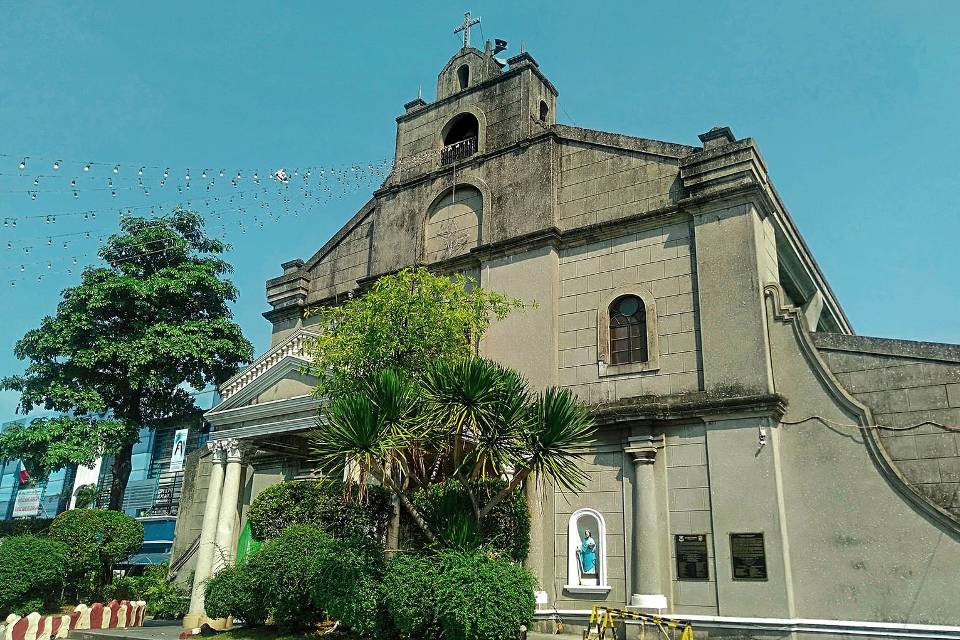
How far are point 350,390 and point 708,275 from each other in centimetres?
779

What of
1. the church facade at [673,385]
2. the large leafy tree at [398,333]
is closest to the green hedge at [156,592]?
the church facade at [673,385]

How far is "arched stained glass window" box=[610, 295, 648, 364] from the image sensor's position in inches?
677

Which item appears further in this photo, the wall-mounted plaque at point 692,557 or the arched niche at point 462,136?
the arched niche at point 462,136

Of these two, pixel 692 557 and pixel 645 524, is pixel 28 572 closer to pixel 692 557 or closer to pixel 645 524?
pixel 645 524

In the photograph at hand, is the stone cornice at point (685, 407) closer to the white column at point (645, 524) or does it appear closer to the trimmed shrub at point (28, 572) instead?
the white column at point (645, 524)

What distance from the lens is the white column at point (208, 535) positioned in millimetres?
18328

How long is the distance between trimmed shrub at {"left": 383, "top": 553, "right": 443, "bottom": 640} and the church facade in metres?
3.99

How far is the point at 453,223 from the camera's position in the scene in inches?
845

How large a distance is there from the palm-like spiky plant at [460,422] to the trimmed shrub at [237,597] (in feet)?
14.6

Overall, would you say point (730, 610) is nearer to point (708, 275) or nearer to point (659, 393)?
point (659, 393)

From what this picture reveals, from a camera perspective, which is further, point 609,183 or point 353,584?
point 609,183

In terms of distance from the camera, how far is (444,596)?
487 inches

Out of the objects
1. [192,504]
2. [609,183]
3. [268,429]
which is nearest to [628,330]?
[609,183]

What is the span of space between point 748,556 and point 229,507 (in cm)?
1205
